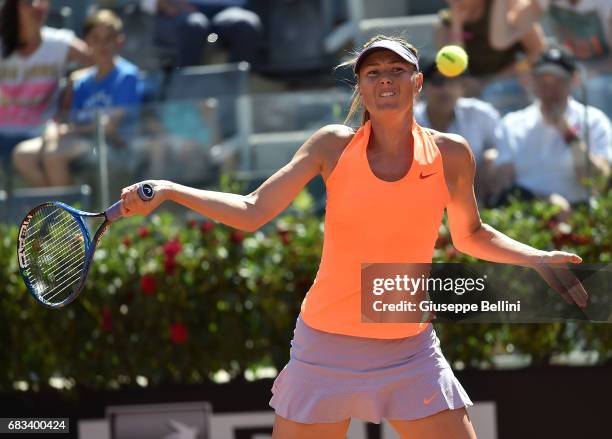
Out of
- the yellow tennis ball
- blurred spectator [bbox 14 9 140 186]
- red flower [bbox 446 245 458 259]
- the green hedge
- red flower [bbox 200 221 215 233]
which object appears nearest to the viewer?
the yellow tennis ball

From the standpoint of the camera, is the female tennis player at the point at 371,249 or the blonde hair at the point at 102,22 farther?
the blonde hair at the point at 102,22

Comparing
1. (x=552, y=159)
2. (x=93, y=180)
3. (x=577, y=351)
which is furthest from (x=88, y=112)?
(x=577, y=351)

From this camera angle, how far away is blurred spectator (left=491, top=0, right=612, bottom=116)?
6117 mm

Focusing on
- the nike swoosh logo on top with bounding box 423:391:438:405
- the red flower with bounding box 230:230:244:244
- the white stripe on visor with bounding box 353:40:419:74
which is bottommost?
the nike swoosh logo on top with bounding box 423:391:438:405

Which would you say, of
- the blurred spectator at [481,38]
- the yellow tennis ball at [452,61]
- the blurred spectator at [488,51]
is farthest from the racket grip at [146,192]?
the blurred spectator at [481,38]

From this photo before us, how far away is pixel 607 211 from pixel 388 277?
2094 millimetres

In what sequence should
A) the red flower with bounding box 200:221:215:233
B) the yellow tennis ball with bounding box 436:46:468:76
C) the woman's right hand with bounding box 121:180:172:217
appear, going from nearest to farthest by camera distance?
the woman's right hand with bounding box 121:180:172:217
the yellow tennis ball with bounding box 436:46:468:76
the red flower with bounding box 200:221:215:233

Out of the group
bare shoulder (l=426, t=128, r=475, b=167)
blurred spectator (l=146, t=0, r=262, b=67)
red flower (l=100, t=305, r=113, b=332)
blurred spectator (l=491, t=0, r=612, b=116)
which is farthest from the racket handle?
blurred spectator (l=146, t=0, r=262, b=67)

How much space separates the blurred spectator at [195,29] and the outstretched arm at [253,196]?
4.11 meters

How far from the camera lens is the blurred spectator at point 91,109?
19.2ft

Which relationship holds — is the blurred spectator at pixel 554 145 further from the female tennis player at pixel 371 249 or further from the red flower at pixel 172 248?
the female tennis player at pixel 371 249

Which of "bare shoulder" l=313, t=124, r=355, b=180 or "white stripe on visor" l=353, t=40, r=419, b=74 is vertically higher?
"white stripe on visor" l=353, t=40, r=419, b=74

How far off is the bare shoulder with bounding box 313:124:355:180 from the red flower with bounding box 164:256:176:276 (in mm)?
1991

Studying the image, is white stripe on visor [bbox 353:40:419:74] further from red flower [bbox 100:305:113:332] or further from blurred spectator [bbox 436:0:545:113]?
blurred spectator [bbox 436:0:545:113]
